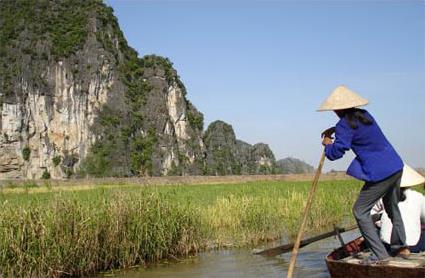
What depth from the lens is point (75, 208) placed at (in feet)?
21.6

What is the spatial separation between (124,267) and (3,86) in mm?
50254

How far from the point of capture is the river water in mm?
6492

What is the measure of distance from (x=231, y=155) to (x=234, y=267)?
71.0m

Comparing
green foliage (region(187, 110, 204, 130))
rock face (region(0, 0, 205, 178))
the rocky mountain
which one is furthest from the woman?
green foliage (region(187, 110, 204, 130))

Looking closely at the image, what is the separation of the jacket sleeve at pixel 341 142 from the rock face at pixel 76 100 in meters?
49.0

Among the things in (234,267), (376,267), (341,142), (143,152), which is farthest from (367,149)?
(143,152)

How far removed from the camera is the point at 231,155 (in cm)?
7781

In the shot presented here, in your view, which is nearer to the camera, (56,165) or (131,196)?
(131,196)

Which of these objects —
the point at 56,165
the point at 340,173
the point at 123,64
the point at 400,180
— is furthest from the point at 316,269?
the point at 123,64

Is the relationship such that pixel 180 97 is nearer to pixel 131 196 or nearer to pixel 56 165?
pixel 56 165

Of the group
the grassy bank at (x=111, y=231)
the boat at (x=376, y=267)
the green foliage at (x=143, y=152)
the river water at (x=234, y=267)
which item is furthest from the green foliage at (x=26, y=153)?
the boat at (x=376, y=267)

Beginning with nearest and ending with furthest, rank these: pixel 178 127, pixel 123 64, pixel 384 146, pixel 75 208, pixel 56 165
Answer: pixel 384 146 → pixel 75 208 → pixel 56 165 → pixel 123 64 → pixel 178 127

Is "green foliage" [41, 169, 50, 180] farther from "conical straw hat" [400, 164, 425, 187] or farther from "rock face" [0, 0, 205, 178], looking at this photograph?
"conical straw hat" [400, 164, 425, 187]

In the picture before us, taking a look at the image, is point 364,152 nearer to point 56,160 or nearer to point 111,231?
point 111,231
